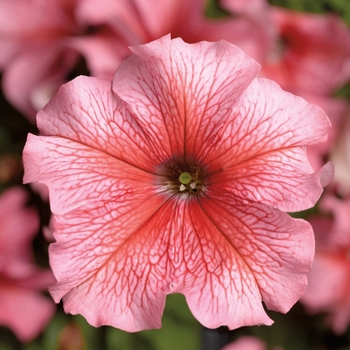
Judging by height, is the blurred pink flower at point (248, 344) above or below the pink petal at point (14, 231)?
below

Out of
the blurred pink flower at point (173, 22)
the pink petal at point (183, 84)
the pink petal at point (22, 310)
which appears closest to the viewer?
the pink petal at point (183, 84)

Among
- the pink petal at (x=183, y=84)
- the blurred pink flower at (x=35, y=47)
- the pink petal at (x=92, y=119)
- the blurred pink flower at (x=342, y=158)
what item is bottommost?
the blurred pink flower at (x=342, y=158)

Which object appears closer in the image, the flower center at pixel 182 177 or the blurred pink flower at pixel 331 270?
the flower center at pixel 182 177

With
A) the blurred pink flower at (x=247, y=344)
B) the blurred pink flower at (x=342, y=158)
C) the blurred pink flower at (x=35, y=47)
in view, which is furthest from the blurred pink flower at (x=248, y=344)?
the blurred pink flower at (x=35, y=47)

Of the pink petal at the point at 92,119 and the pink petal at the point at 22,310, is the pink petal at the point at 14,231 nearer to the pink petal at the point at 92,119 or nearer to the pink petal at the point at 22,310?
the pink petal at the point at 22,310

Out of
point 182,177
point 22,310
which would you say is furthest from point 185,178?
point 22,310

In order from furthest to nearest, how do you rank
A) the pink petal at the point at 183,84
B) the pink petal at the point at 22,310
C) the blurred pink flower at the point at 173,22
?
the pink petal at the point at 22,310, the blurred pink flower at the point at 173,22, the pink petal at the point at 183,84

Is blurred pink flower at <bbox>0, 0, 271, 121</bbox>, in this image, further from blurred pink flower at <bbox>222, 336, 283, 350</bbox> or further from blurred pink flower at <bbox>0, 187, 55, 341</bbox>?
blurred pink flower at <bbox>222, 336, 283, 350</bbox>
